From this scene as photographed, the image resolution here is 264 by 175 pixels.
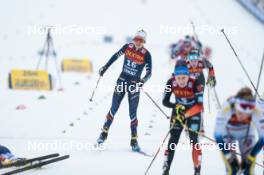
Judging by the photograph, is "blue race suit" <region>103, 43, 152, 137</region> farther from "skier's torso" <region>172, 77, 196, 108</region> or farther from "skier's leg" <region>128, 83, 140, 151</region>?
"skier's torso" <region>172, 77, 196, 108</region>

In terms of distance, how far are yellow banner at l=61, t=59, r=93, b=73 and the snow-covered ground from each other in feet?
1.86

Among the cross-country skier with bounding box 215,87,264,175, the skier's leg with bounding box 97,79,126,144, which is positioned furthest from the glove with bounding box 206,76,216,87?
the cross-country skier with bounding box 215,87,264,175

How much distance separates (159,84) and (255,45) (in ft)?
25.5

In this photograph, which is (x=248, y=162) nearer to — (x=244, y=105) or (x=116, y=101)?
(x=244, y=105)

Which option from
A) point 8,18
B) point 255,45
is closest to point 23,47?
point 8,18

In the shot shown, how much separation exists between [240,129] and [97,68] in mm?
12662

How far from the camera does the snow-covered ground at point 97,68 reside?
26.0 ft

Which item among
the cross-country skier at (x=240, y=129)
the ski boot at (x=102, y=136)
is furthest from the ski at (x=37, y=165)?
the cross-country skier at (x=240, y=129)

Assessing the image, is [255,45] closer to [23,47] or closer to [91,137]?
[23,47]

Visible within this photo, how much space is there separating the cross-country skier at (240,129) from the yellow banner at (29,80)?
28.7ft

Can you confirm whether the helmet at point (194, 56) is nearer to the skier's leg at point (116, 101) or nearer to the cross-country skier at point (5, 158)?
the skier's leg at point (116, 101)

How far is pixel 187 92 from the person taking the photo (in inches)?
251

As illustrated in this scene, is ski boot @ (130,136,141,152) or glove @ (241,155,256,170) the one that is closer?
glove @ (241,155,256,170)

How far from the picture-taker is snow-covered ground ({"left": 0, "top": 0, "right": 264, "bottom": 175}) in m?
7.92
